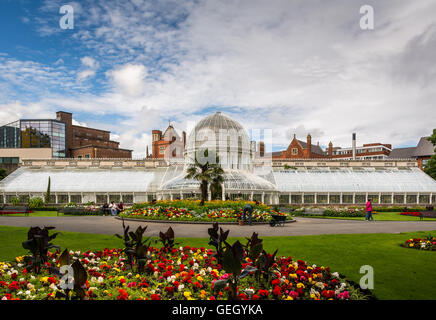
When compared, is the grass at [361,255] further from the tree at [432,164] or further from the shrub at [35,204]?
the tree at [432,164]

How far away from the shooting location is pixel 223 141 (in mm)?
43531

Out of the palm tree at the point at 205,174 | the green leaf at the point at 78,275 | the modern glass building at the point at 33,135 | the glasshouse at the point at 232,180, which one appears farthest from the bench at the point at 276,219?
the modern glass building at the point at 33,135

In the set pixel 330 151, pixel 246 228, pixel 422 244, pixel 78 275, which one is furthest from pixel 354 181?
pixel 78 275

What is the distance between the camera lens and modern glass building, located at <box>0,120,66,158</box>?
264 ft

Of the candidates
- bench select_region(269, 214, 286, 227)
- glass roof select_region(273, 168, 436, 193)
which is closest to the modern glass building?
glass roof select_region(273, 168, 436, 193)

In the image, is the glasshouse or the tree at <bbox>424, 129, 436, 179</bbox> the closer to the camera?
the glasshouse

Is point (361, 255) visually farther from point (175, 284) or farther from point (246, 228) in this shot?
point (246, 228)

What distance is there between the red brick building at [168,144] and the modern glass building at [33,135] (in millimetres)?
25473

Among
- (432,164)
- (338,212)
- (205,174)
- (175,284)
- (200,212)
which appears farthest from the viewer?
(432,164)

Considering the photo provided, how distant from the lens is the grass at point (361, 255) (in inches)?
275

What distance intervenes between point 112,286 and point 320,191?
4218 cm

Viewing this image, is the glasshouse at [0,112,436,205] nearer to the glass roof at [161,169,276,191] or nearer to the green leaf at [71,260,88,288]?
the glass roof at [161,169,276,191]

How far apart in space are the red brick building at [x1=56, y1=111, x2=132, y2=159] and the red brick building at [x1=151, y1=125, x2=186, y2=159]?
32.3 feet

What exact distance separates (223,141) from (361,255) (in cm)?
3416
